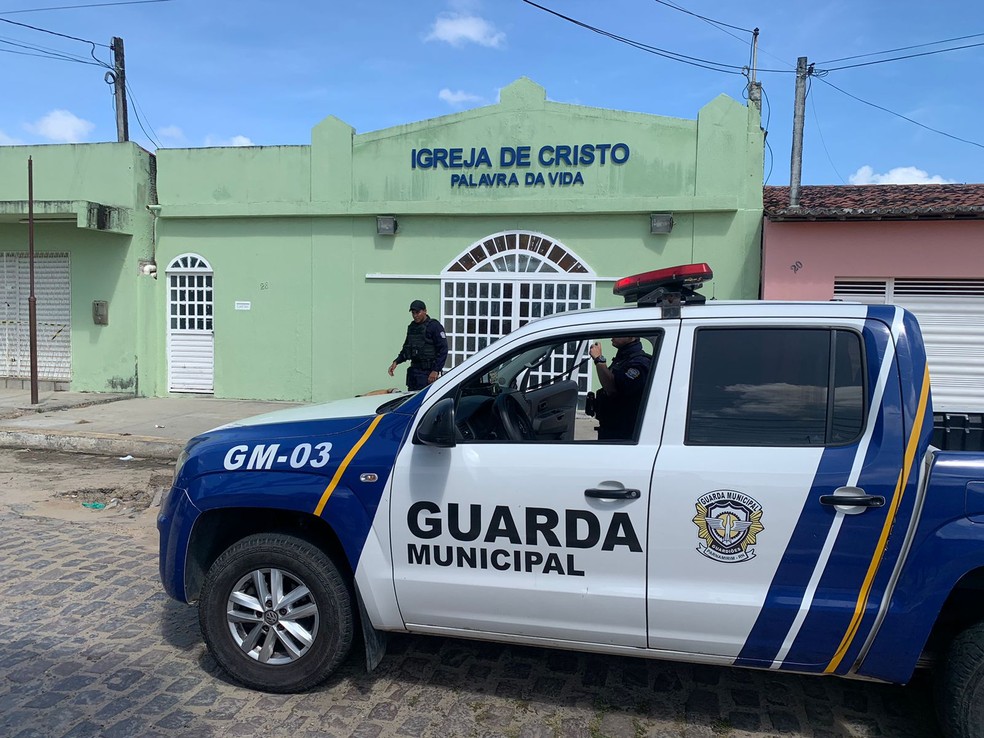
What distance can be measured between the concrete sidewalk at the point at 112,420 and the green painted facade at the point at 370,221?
71 centimetres

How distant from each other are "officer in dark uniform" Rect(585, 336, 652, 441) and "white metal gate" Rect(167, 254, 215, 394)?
1033cm

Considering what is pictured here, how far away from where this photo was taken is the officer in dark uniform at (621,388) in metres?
3.49

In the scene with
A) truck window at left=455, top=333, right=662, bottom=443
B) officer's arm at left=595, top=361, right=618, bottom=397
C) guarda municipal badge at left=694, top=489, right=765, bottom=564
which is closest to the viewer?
guarda municipal badge at left=694, top=489, right=765, bottom=564

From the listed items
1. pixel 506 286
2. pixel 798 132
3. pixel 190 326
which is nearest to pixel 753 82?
pixel 798 132

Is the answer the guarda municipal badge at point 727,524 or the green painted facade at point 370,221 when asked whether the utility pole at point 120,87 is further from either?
the guarda municipal badge at point 727,524

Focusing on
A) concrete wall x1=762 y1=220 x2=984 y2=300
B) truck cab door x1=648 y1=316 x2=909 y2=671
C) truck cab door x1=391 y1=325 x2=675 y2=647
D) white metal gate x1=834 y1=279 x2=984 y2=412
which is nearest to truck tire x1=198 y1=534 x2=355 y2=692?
truck cab door x1=391 y1=325 x2=675 y2=647

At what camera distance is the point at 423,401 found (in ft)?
10.9

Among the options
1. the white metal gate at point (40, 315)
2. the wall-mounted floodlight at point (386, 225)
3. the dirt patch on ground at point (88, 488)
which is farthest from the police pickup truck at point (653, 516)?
the white metal gate at point (40, 315)

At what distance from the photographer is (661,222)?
11.1m

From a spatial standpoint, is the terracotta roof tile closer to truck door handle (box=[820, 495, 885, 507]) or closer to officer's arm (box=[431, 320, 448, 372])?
officer's arm (box=[431, 320, 448, 372])

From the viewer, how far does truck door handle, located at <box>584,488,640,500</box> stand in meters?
2.98

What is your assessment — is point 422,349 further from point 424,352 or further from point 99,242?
point 99,242

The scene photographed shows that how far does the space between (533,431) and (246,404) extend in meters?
9.82

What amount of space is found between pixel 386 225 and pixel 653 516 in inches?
384
